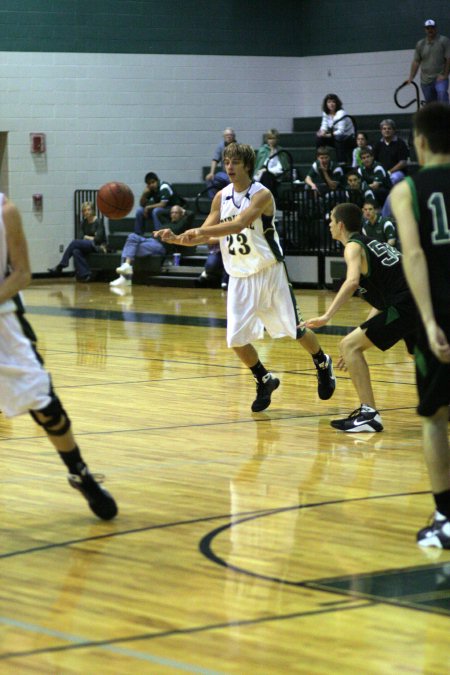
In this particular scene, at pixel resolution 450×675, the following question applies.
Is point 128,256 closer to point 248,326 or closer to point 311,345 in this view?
point 311,345

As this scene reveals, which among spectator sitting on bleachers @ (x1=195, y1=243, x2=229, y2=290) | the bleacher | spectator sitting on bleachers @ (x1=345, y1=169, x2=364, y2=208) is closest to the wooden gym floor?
spectator sitting on bleachers @ (x1=345, y1=169, x2=364, y2=208)

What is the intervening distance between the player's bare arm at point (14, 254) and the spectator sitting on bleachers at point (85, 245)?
15902 millimetres

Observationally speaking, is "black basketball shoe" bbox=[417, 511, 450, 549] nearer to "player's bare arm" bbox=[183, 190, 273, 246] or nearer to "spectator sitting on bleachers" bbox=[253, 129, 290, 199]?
"player's bare arm" bbox=[183, 190, 273, 246]

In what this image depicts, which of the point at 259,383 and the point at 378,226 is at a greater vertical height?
the point at 378,226

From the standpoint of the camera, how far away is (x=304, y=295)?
17.6 meters

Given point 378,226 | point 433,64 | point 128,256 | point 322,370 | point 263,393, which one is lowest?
point 128,256

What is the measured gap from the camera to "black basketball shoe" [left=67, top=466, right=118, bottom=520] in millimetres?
5352

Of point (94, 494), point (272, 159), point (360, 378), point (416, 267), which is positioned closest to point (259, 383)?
point (360, 378)

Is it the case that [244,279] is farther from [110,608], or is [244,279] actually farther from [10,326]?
[110,608]

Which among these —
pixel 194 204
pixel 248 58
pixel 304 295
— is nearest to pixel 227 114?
pixel 248 58

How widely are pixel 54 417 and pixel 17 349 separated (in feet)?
1.05

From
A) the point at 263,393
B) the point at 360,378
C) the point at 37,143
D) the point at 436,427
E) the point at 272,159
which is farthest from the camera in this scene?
the point at 37,143

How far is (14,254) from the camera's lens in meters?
5.11

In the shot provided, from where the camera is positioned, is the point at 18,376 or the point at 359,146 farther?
the point at 359,146
